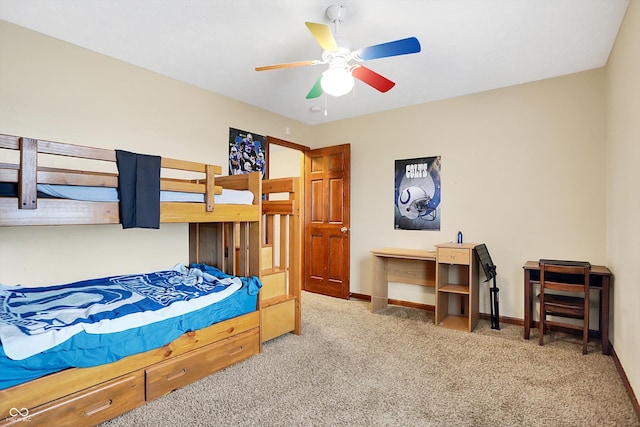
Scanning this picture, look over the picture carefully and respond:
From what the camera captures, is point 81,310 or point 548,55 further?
point 548,55

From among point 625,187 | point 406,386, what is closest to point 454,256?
point 625,187

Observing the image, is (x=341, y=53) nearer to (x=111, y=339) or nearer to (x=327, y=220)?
(x=111, y=339)

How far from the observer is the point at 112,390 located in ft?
6.23

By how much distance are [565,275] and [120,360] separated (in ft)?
11.8

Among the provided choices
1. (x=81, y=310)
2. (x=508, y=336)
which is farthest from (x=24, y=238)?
(x=508, y=336)

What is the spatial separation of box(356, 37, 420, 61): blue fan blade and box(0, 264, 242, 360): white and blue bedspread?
6.27 feet

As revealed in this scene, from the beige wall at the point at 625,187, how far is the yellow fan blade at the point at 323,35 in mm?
1801

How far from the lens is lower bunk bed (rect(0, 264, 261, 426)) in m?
1.63

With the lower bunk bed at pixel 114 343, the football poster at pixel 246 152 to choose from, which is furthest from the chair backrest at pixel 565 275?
the football poster at pixel 246 152

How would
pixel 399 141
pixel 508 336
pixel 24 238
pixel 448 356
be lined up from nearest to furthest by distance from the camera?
pixel 24 238, pixel 448 356, pixel 508 336, pixel 399 141

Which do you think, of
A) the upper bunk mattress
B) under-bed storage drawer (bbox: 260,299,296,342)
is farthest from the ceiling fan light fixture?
under-bed storage drawer (bbox: 260,299,296,342)

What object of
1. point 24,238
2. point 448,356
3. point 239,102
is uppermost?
point 239,102

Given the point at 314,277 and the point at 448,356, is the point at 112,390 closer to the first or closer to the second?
the point at 448,356

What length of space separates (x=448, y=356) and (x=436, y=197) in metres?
1.87
